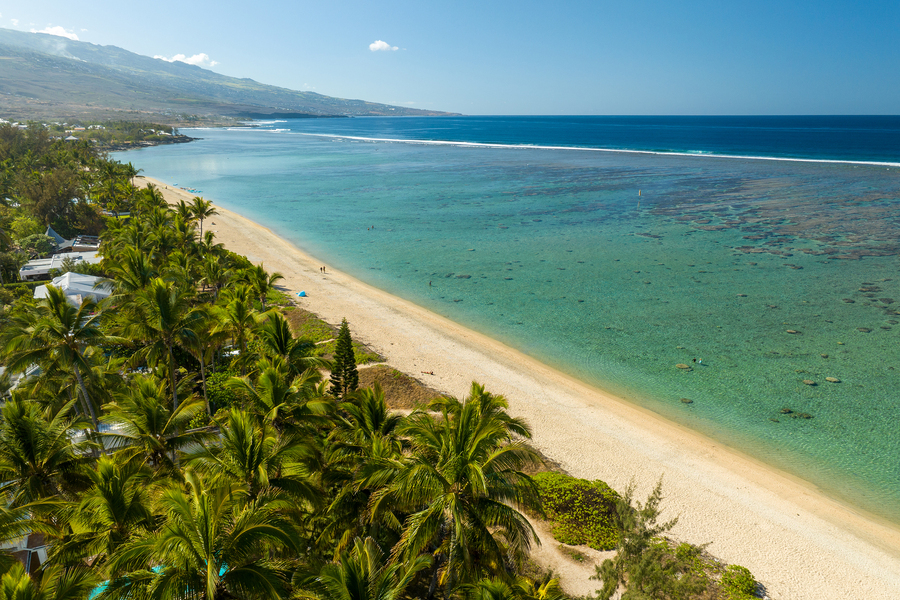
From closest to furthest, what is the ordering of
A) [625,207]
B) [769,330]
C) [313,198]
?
[769,330], [625,207], [313,198]

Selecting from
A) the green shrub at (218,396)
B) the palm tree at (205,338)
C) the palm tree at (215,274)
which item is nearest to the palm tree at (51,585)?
the palm tree at (205,338)

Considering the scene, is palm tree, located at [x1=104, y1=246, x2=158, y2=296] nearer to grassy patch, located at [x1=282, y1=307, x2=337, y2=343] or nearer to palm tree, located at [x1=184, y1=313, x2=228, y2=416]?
palm tree, located at [x1=184, y1=313, x2=228, y2=416]

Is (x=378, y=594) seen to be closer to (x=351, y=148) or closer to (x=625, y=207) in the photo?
(x=625, y=207)

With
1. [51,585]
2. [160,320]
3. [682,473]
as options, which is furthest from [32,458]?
[682,473]

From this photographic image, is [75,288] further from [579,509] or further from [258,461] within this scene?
[579,509]

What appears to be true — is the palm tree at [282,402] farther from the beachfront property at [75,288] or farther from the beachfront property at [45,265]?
the beachfront property at [45,265]

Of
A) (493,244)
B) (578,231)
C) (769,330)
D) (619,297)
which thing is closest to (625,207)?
(578,231)
